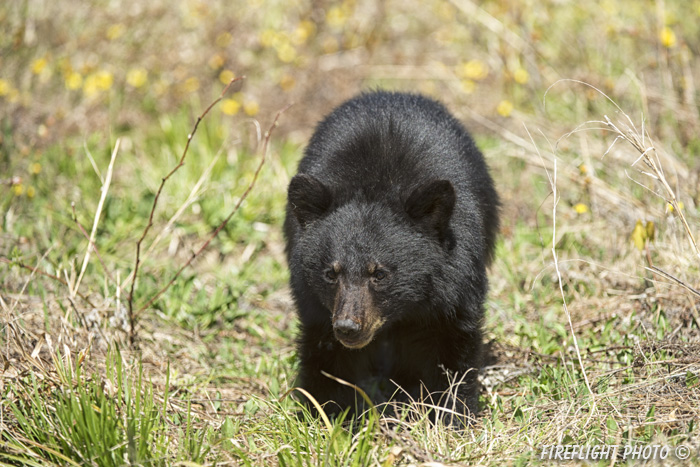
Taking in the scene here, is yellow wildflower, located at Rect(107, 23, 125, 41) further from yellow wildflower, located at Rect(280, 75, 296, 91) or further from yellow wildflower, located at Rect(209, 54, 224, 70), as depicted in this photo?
yellow wildflower, located at Rect(280, 75, 296, 91)

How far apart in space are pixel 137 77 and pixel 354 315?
16.5 ft

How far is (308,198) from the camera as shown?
12.0ft

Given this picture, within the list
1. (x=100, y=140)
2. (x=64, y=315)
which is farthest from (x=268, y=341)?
(x=100, y=140)

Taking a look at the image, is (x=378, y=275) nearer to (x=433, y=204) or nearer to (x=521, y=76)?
(x=433, y=204)

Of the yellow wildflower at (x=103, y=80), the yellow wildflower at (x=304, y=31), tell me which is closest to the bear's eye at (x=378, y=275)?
the yellow wildflower at (x=103, y=80)

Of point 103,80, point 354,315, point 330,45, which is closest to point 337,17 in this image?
point 330,45

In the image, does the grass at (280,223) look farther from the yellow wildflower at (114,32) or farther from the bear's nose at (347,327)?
the bear's nose at (347,327)

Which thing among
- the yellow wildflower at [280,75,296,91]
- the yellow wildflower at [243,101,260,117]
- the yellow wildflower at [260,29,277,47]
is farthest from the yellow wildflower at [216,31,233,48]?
the yellow wildflower at [243,101,260,117]

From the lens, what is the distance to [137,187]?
6.37 metres

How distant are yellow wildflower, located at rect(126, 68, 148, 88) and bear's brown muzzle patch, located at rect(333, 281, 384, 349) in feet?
15.9

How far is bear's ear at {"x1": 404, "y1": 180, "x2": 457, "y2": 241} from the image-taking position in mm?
3420

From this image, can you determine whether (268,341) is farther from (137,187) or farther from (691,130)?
(691,130)

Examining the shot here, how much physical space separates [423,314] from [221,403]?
132 centimetres

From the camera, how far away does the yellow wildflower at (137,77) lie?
7383 mm
